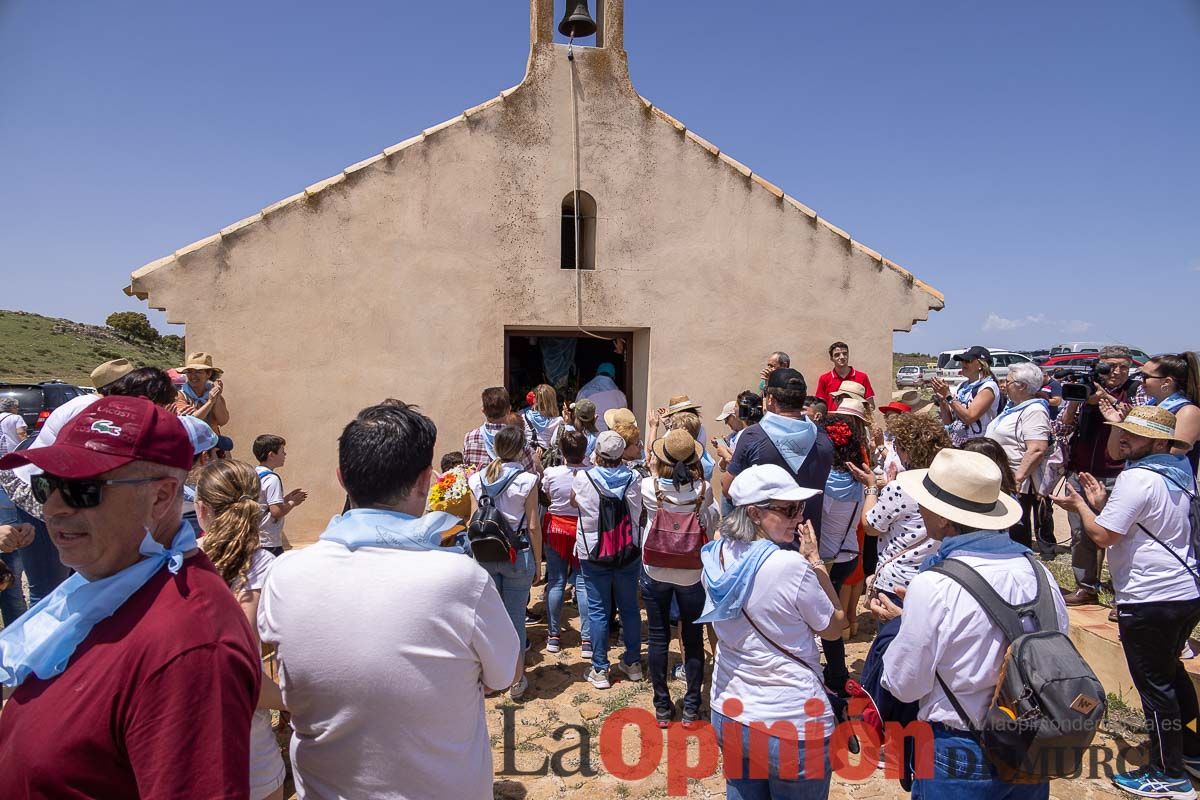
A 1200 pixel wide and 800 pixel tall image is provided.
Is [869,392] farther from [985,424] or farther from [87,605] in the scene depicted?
[87,605]

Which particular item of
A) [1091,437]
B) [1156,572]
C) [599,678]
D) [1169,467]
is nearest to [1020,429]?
[1091,437]

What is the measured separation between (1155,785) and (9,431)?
8073 millimetres

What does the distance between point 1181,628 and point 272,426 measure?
7.44m

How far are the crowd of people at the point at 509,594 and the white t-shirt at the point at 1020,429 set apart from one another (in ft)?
→ 2.64

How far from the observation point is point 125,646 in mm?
1364

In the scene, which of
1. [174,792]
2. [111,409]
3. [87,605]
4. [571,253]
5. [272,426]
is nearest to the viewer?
[174,792]

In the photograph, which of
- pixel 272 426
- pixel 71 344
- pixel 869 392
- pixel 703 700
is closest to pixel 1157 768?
pixel 703 700

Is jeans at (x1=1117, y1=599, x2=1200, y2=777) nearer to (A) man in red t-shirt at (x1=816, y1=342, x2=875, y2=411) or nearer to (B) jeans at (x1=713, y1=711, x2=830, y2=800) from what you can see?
(B) jeans at (x1=713, y1=711, x2=830, y2=800)

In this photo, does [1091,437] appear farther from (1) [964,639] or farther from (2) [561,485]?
(1) [964,639]

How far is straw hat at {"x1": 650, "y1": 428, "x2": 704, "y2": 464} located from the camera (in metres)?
4.23

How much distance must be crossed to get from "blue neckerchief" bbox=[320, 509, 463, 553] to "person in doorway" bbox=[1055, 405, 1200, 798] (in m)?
3.48

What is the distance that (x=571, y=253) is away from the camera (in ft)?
27.1

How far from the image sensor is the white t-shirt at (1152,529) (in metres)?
3.55

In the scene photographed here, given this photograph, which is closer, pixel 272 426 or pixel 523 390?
pixel 272 426
